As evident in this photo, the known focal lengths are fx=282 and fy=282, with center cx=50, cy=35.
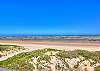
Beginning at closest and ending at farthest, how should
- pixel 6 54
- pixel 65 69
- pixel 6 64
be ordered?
pixel 65 69
pixel 6 64
pixel 6 54

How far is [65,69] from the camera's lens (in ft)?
82.7

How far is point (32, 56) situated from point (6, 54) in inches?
368

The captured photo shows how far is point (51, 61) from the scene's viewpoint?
2598 cm

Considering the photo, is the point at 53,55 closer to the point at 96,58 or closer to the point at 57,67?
the point at 57,67

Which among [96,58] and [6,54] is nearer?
[96,58]

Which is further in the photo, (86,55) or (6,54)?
(6,54)

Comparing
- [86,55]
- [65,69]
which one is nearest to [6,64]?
[65,69]

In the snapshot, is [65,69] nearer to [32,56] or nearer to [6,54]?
[32,56]

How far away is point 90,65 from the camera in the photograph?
86.1ft

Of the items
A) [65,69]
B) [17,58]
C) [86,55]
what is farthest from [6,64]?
[86,55]

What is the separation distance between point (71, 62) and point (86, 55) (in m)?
2.32

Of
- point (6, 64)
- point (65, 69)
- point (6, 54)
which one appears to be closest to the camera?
point (65, 69)

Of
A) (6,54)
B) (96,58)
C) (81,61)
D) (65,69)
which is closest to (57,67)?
(65,69)

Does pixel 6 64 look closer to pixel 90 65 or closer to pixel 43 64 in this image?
pixel 43 64
